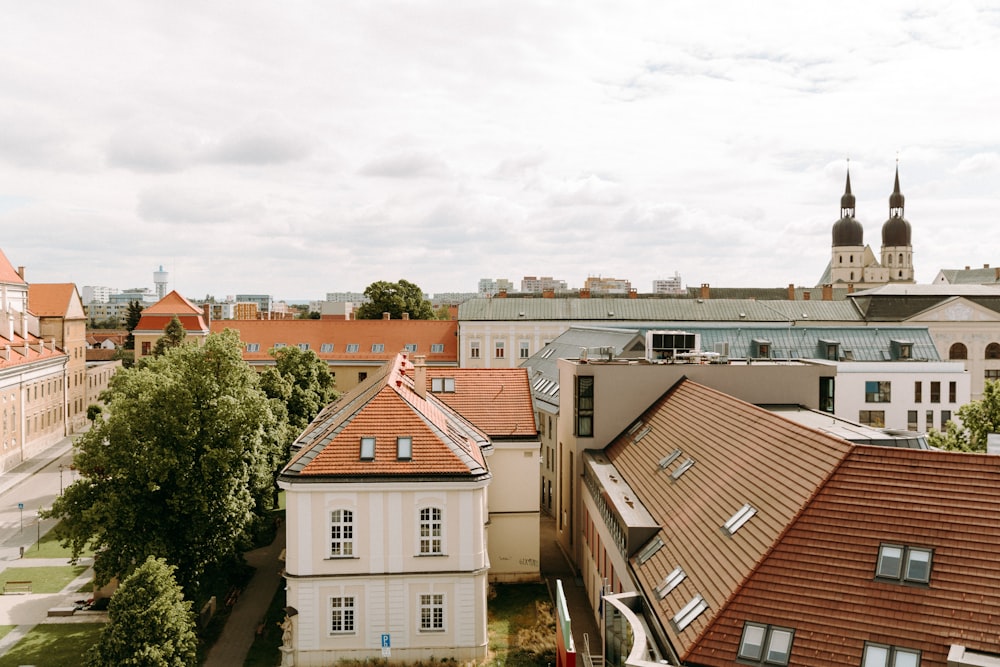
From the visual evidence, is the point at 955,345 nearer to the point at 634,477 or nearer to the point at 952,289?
the point at 952,289

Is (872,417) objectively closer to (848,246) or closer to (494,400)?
(494,400)

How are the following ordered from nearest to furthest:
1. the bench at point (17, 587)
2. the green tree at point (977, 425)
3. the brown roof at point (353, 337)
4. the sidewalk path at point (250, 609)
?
the sidewalk path at point (250, 609), the bench at point (17, 587), the green tree at point (977, 425), the brown roof at point (353, 337)

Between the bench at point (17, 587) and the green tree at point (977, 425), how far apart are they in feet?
145

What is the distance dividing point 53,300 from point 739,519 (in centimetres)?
8286

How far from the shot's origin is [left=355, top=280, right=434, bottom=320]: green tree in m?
102

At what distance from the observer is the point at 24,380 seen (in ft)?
217

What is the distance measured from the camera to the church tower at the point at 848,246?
6004 inches

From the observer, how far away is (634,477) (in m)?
28.7

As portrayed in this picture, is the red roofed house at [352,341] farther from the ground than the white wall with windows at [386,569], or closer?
farther from the ground

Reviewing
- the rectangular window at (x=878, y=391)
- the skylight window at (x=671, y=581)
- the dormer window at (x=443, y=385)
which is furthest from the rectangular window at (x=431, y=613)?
the rectangular window at (x=878, y=391)

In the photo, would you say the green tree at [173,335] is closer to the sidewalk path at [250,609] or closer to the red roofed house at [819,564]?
the sidewalk path at [250,609]

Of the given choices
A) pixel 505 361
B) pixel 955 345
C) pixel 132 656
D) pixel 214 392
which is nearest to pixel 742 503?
pixel 132 656

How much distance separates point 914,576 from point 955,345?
237 feet

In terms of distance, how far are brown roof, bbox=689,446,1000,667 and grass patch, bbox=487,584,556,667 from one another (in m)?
12.0
